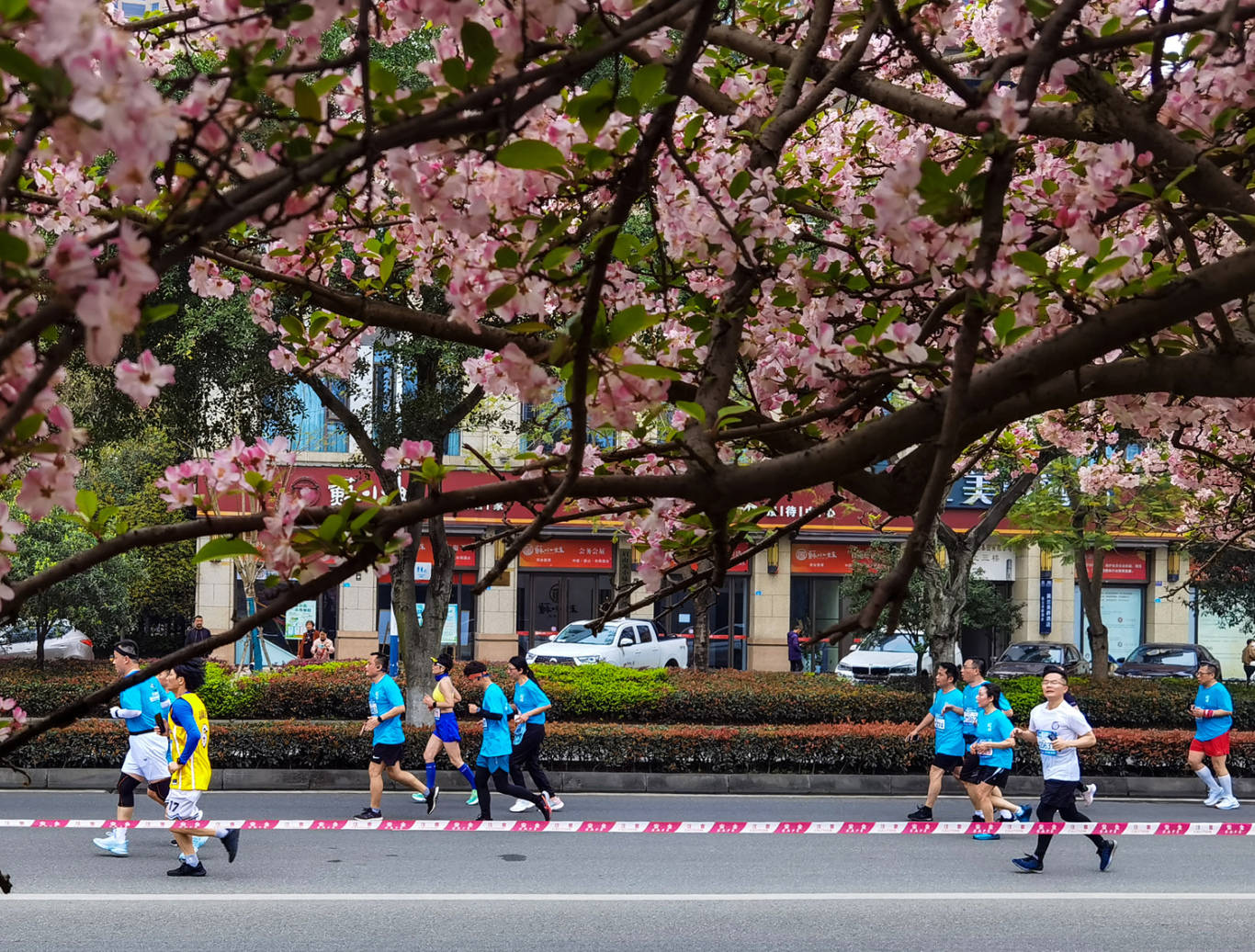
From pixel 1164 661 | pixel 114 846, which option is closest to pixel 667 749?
pixel 114 846

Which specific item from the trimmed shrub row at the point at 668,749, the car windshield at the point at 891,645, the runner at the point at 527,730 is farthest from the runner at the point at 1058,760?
the car windshield at the point at 891,645

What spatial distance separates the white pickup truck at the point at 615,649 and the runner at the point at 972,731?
10.9 m

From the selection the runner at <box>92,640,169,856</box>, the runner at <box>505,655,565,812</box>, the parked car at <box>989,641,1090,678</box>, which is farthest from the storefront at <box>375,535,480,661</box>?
the runner at <box>92,640,169,856</box>

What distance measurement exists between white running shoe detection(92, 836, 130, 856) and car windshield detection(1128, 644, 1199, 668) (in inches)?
896

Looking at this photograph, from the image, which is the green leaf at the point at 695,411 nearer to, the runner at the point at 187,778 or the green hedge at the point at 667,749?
the runner at the point at 187,778

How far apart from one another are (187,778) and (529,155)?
8.54 metres

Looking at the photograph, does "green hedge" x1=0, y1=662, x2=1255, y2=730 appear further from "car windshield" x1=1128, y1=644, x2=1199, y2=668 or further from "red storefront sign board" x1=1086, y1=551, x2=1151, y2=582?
"red storefront sign board" x1=1086, y1=551, x2=1151, y2=582

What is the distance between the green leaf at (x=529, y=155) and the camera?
2268 mm

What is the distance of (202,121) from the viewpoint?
73.8 inches

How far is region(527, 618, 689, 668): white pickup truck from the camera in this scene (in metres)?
24.9

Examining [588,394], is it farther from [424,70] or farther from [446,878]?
[446,878]

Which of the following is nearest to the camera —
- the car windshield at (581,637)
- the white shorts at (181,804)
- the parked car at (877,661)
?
the white shorts at (181,804)

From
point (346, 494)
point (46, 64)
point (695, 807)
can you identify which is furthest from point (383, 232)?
point (695, 807)

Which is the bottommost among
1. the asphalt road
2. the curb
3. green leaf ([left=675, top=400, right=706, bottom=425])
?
the curb
